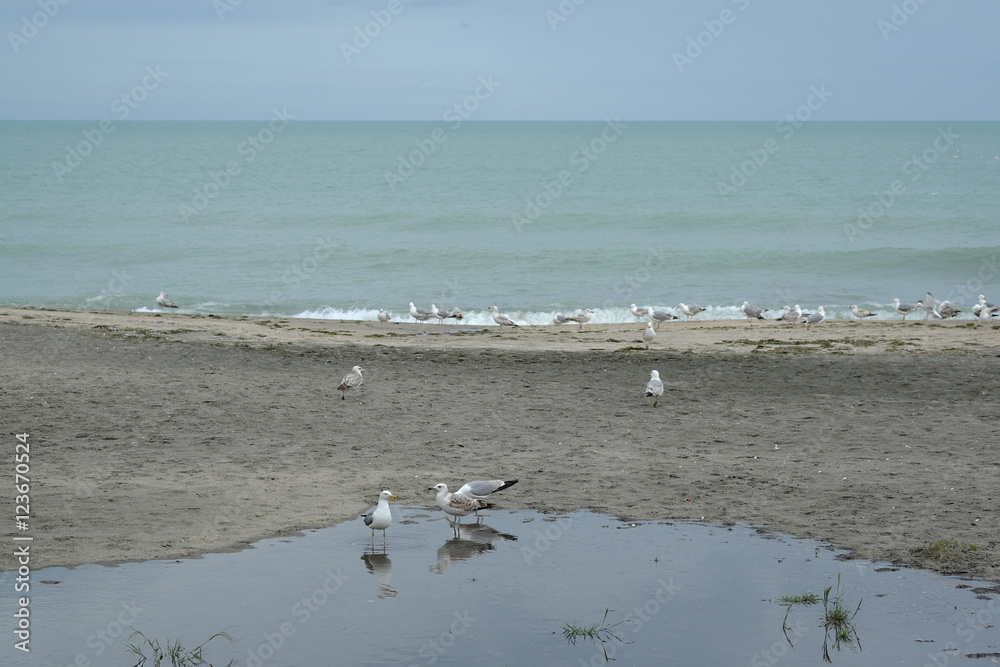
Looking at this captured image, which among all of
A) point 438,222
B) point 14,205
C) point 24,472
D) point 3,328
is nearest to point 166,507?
point 24,472

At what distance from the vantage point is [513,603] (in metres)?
8.30

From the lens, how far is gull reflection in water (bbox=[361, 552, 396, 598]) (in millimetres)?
8522

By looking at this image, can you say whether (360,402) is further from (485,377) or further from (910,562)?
(910,562)

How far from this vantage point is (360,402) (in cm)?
1453

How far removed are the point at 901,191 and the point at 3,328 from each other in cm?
6364

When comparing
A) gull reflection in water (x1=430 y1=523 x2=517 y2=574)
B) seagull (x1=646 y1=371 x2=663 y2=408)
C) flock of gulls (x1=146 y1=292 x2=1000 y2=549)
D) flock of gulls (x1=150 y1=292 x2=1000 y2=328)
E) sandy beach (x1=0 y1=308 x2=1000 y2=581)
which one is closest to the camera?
gull reflection in water (x1=430 y1=523 x2=517 y2=574)

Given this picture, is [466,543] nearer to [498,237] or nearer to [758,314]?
[758,314]

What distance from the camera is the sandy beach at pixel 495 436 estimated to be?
9.91 m

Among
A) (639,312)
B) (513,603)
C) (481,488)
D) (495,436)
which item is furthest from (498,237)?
(513,603)

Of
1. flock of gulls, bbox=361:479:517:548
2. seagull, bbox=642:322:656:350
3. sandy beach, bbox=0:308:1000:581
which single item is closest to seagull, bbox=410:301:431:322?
sandy beach, bbox=0:308:1000:581

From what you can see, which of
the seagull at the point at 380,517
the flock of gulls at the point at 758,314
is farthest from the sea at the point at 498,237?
the seagull at the point at 380,517

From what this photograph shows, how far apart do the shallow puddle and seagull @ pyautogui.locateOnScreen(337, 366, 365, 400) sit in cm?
523

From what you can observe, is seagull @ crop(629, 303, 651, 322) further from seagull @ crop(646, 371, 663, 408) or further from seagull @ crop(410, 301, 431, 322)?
seagull @ crop(646, 371, 663, 408)

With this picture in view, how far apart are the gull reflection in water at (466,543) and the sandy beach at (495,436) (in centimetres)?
73
